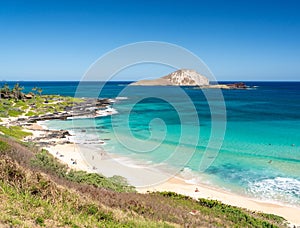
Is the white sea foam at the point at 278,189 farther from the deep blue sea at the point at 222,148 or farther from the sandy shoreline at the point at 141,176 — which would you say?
the sandy shoreline at the point at 141,176

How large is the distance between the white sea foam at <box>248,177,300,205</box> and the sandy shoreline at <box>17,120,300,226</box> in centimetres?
121

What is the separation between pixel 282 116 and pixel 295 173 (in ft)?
133

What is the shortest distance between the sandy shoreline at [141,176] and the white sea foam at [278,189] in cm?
121

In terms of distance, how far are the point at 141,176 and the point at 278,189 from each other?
11.8 meters

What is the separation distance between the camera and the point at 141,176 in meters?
26.0

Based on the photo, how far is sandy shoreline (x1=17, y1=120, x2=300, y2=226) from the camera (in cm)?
1984

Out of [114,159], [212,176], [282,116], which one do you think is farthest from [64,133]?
[282,116]

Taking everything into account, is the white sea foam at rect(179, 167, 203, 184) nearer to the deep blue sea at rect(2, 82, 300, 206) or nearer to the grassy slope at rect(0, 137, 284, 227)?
the deep blue sea at rect(2, 82, 300, 206)

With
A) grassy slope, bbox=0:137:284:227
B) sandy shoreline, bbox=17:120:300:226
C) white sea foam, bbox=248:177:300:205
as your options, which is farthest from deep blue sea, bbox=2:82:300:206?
grassy slope, bbox=0:137:284:227

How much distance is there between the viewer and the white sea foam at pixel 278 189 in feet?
70.2

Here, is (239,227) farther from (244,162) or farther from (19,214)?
(244,162)

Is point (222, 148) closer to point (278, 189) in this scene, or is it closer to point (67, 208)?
point (278, 189)

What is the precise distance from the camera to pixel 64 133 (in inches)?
1679

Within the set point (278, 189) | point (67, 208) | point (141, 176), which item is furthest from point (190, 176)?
point (67, 208)
